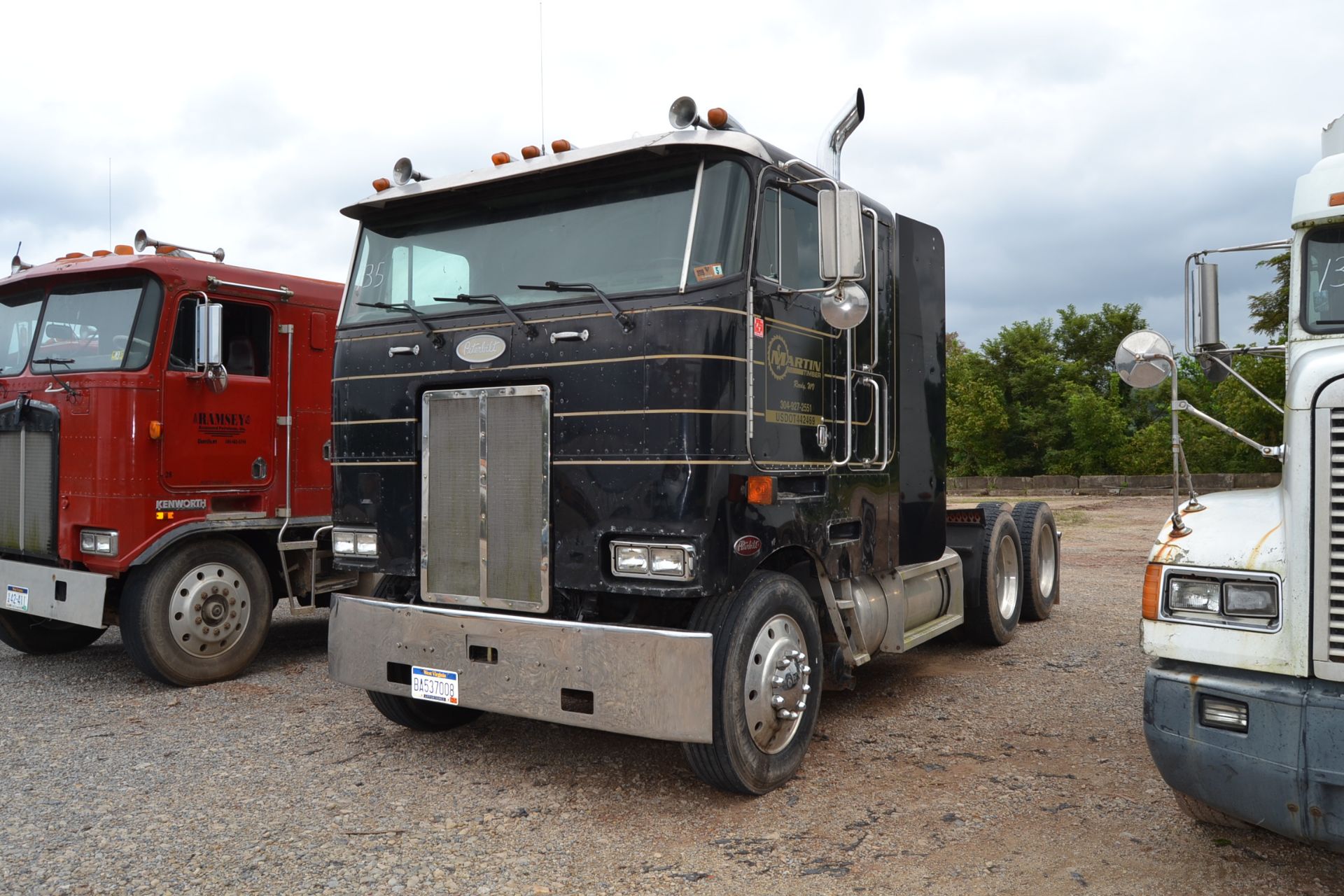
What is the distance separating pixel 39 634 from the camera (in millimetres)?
8297

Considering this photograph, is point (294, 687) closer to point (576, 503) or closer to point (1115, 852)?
point (576, 503)

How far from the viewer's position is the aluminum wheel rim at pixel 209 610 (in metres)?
7.01

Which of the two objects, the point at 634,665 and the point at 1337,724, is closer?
the point at 1337,724

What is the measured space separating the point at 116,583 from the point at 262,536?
1.02 m

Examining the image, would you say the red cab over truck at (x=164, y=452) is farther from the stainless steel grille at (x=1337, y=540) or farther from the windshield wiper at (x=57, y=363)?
the stainless steel grille at (x=1337, y=540)

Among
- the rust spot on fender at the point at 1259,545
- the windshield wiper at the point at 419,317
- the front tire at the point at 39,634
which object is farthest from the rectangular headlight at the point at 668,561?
the front tire at the point at 39,634

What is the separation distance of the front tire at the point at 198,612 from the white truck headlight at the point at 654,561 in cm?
389

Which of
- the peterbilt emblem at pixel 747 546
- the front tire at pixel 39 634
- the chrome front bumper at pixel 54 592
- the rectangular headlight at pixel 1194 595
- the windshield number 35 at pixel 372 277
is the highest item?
the windshield number 35 at pixel 372 277

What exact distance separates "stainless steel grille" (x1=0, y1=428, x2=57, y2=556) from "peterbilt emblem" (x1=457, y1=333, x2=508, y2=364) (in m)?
3.83

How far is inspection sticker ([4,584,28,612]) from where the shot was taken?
7.27 metres

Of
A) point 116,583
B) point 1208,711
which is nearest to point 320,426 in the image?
point 116,583

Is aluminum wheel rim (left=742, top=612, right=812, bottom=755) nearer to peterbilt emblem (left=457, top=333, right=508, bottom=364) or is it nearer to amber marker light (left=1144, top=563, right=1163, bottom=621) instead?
amber marker light (left=1144, top=563, right=1163, bottom=621)

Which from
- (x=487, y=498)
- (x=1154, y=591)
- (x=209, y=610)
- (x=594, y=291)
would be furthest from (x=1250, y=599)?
(x=209, y=610)

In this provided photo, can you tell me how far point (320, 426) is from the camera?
8.05 m
